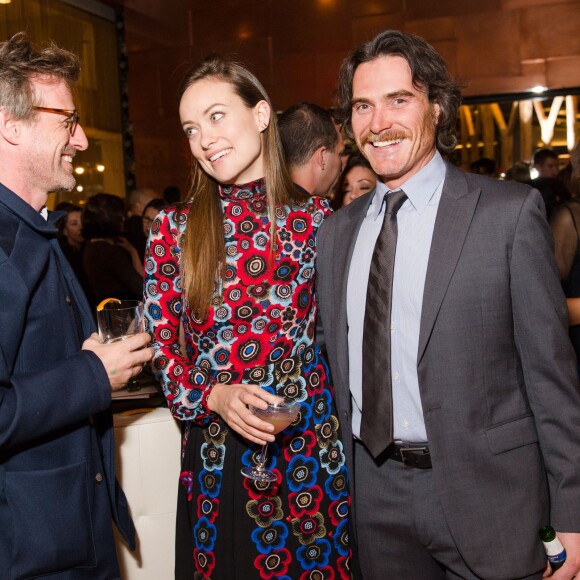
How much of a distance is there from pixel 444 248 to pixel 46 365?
3.07 ft

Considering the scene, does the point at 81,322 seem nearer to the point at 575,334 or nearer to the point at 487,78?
the point at 575,334

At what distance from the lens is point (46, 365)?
1.58 m

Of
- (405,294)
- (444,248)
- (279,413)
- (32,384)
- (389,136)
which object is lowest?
(279,413)

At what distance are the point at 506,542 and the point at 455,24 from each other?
770cm

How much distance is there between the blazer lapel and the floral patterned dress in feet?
1.35

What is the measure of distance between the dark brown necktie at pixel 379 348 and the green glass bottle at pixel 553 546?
1.32 ft

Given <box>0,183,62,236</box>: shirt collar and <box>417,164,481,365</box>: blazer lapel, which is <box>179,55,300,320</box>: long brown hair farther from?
<box>417,164,481,365</box>: blazer lapel

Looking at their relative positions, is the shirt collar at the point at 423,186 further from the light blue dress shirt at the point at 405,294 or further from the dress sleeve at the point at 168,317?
the dress sleeve at the point at 168,317

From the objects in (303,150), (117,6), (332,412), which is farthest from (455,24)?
(332,412)

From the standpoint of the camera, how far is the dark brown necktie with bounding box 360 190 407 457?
5.54 feet

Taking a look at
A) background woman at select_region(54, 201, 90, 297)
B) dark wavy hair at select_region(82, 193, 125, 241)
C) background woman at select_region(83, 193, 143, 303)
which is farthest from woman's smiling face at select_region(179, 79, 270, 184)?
background woman at select_region(54, 201, 90, 297)

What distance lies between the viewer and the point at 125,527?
1846 mm

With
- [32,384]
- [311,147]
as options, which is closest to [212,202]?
[32,384]

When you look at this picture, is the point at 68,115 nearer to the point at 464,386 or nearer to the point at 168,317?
the point at 168,317
